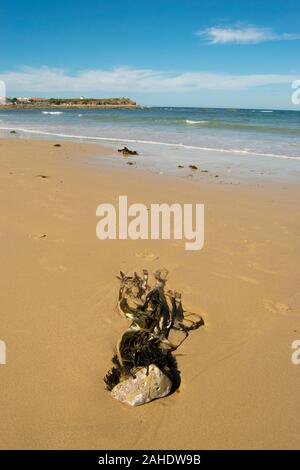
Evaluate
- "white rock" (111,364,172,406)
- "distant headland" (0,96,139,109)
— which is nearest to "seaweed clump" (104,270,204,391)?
"white rock" (111,364,172,406)

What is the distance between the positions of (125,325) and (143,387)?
2.54 ft

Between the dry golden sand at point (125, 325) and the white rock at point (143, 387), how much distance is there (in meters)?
0.05

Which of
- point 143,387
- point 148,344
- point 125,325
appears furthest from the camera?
point 125,325

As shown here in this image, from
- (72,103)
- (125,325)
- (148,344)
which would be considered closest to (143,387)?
(148,344)

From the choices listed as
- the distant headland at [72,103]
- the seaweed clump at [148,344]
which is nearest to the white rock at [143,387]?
the seaweed clump at [148,344]

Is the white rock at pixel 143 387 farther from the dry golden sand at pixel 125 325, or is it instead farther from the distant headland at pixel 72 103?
the distant headland at pixel 72 103

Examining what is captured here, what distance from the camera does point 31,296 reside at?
3.40m

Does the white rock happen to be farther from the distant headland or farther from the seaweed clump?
the distant headland

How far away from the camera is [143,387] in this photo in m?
2.33

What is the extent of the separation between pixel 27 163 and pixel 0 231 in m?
5.72

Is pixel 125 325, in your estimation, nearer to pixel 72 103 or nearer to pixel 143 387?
pixel 143 387

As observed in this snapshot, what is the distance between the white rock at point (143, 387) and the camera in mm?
2309
